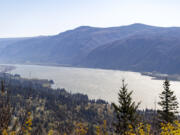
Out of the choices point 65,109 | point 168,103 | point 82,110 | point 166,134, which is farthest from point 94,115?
point 166,134

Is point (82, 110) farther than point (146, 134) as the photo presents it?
Yes

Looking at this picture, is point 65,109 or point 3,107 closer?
point 3,107

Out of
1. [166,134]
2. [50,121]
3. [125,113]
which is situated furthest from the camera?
[50,121]

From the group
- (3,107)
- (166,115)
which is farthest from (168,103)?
(3,107)

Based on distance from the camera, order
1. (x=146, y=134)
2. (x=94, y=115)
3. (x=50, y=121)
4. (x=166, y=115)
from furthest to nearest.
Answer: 1. (x=94, y=115)
2. (x=50, y=121)
3. (x=166, y=115)
4. (x=146, y=134)

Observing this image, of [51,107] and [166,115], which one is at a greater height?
[166,115]

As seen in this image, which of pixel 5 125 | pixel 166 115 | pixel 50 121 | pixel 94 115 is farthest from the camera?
pixel 94 115

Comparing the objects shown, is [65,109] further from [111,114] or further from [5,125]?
[5,125]

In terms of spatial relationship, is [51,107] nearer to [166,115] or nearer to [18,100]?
[18,100]

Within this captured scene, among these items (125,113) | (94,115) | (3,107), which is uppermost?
(3,107)
